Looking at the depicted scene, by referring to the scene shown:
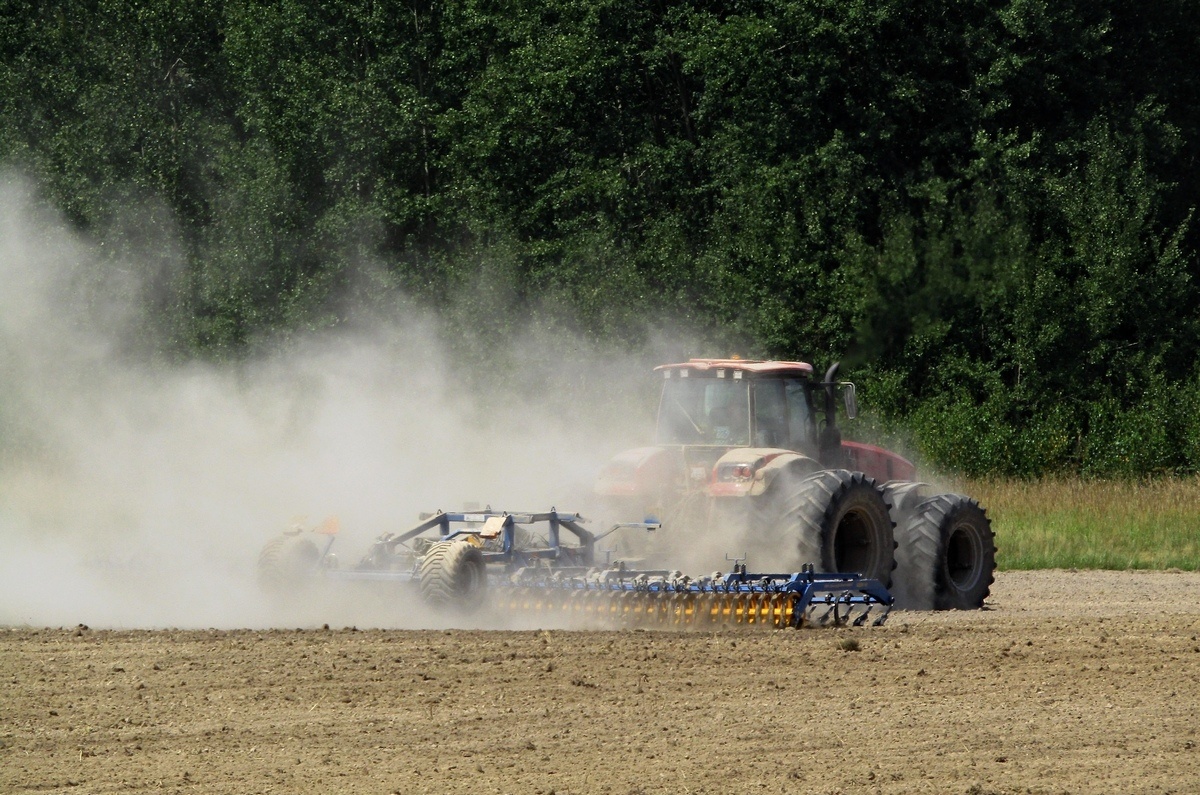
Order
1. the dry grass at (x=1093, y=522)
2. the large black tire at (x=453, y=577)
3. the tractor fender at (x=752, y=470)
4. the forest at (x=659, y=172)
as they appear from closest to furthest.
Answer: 1. the large black tire at (x=453, y=577)
2. the tractor fender at (x=752, y=470)
3. the dry grass at (x=1093, y=522)
4. the forest at (x=659, y=172)

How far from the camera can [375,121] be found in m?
34.4

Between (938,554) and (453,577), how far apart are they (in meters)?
5.21

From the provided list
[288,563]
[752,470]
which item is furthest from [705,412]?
[288,563]

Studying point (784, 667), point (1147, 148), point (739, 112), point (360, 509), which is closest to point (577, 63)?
point (739, 112)

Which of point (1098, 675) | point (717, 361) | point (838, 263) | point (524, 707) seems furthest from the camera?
point (838, 263)

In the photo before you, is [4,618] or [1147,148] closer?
[4,618]

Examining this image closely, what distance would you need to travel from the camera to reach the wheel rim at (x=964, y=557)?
53.8 feet

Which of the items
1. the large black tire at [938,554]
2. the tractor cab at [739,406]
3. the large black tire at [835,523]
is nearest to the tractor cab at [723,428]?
the tractor cab at [739,406]

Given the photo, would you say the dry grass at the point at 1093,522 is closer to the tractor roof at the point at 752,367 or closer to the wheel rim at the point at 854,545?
the wheel rim at the point at 854,545

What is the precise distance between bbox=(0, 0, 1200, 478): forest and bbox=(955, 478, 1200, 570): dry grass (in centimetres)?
180

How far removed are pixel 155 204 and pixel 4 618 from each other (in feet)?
69.1

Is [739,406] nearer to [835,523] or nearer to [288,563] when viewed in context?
[835,523]

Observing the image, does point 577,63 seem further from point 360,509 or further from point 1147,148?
point 360,509

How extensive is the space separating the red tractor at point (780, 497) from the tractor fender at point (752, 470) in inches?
0.5
